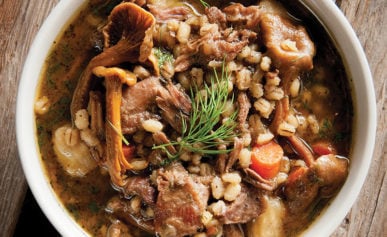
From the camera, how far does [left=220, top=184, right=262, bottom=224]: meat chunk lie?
281 cm

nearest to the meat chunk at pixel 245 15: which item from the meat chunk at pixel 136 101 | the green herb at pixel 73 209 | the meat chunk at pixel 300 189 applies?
the meat chunk at pixel 136 101

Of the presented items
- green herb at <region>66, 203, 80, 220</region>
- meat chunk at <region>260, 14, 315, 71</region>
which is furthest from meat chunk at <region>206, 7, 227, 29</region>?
green herb at <region>66, 203, 80, 220</region>

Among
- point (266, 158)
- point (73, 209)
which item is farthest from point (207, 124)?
point (73, 209)

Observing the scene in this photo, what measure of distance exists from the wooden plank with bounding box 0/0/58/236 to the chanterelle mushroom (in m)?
0.64

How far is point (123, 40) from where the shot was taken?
2.73m

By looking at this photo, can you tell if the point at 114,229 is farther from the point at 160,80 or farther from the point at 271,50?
the point at 271,50

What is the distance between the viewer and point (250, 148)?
2.86m

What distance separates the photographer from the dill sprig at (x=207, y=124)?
2754mm

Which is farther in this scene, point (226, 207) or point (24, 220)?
point (24, 220)

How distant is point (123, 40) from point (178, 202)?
29.9 inches

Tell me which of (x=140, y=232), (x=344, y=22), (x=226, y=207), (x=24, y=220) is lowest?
(x=24, y=220)

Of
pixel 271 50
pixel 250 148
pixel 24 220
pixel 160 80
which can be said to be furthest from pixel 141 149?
pixel 24 220

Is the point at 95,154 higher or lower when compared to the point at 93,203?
higher

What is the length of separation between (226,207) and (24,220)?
69.2 inches
